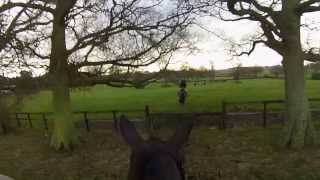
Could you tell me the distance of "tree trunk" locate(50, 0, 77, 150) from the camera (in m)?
18.4

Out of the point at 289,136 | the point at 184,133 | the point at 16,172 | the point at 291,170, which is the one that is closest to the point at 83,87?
the point at 16,172

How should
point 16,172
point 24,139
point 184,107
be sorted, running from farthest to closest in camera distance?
point 184,107, point 24,139, point 16,172

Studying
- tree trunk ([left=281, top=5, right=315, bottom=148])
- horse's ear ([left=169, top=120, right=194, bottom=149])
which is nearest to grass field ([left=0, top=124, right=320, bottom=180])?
tree trunk ([left=281, top=5, right=315, bottom=148])

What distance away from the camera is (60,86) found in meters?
19.2

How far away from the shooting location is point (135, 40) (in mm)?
18688

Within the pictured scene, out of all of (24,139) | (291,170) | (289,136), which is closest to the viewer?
Result: (291,170)

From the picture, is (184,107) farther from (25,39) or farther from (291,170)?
(291,170)

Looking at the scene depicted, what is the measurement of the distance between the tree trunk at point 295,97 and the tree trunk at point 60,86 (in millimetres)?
7538

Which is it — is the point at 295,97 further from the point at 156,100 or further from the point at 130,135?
the point at 156,100

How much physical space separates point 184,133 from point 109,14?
50.8 feet

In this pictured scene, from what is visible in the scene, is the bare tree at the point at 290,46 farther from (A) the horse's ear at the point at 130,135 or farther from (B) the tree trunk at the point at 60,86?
(A) the horse's ear at the point at 130,135

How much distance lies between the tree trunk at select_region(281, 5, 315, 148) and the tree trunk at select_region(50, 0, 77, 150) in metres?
7.54

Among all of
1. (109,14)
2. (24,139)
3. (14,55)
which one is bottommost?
(24,139)

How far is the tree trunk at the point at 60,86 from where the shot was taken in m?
18.4
